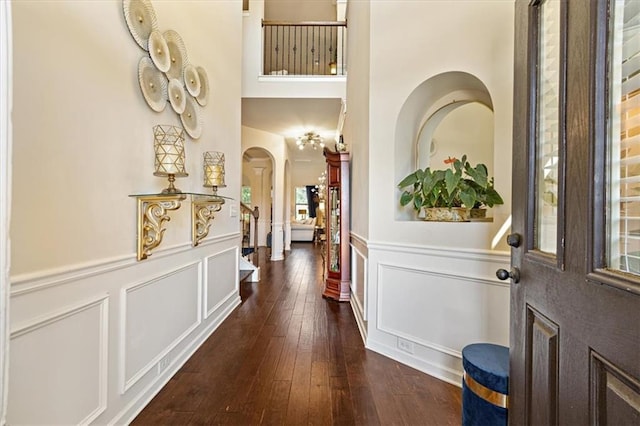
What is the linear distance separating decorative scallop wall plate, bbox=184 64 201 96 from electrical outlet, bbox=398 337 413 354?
2616mm

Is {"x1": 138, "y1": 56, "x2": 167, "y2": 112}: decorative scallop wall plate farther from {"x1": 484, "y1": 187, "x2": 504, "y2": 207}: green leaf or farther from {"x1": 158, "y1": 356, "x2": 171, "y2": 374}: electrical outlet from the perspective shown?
{"x1": 484, "y1": 187, "x2": 504, "y2": 207}: green leaf

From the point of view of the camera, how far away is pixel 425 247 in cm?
232

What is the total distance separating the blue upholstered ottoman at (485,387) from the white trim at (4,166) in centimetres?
162

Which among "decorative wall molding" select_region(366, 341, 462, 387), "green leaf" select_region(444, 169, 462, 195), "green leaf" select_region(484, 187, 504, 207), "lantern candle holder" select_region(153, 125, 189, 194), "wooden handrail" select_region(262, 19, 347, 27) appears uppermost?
"wooden handrail" select_region(262, 19, 347, 27)

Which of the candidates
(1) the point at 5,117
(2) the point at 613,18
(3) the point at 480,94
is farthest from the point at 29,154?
(3) the point at 480,94

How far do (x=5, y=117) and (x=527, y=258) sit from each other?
61.8 inches

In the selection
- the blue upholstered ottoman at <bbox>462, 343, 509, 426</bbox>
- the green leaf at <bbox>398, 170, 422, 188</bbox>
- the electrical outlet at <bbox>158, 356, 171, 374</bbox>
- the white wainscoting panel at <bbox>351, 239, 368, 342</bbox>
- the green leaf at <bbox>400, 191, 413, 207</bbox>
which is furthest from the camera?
the white wainscoting panel at <bbox>351, 239, 368, 342</bbox>

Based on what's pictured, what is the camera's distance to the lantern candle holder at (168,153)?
190 centimetres

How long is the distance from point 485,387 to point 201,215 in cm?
226

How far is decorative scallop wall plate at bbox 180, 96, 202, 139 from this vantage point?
2.45 meters

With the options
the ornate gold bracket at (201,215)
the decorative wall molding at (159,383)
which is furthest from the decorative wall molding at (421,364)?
the ornate gold bracket at (201,215)

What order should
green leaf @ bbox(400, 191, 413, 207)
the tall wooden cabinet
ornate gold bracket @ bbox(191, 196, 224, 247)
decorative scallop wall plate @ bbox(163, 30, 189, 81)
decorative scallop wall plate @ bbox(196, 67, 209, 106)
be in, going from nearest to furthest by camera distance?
decorative scallop wall plate @ bbox(163, 30, 189, 81), green leaf @ bbox(400, 191, 413, 207), ornate gold bracket @ bbox(191, 196, 224, 247), decorative scallop wall plate @ bbox(196, 67, 209, 106), the tall wooden cabinet

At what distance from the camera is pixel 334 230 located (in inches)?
181

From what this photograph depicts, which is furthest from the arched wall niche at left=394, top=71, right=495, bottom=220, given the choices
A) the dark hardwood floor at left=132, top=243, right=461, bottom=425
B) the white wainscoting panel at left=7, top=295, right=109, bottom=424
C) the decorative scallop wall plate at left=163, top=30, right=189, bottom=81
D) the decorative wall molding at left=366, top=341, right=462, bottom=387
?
the white wainscoting panel at left=7, top=295, right=109, bottom=424
